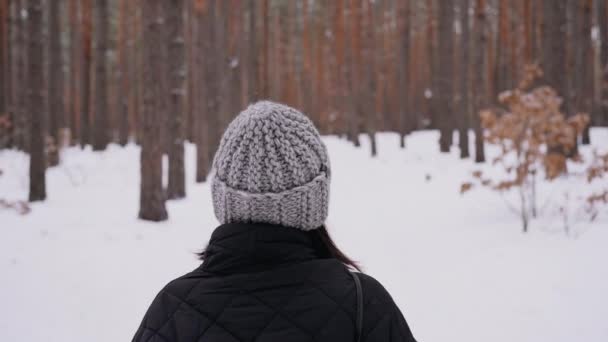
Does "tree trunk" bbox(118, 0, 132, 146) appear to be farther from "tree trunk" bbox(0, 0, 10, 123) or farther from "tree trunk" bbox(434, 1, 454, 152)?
"tree trunk" bbox(434, 1, 454, 152)

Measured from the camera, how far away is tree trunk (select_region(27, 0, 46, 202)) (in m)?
8.93

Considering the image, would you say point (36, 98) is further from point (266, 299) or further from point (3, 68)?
point (3, 68)

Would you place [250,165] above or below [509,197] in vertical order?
above

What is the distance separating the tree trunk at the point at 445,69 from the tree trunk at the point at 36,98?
12.6 meters

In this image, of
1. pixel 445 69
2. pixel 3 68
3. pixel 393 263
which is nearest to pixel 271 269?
pixel 393 263

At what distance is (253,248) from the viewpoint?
4.07ft

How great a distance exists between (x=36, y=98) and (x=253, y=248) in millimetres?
9200

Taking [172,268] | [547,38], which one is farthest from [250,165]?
[547,38]

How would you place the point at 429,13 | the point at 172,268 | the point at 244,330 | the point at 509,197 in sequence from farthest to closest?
the point at 429,13, the point at 509,197, the point at 172,268, the point at 244,330

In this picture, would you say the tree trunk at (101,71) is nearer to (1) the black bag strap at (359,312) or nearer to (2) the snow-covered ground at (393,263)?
(2) the snow-covered ground at (393,263)

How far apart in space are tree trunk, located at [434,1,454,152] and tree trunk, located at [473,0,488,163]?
120 centimetres

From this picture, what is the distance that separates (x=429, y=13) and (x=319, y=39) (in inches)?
358

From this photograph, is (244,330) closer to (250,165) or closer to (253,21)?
(250,165)

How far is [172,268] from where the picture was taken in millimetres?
5703
